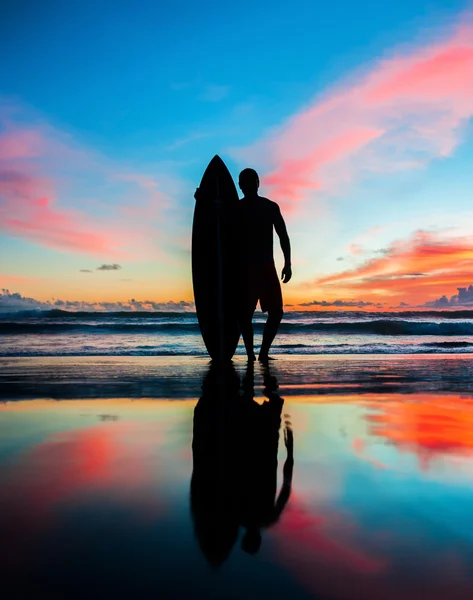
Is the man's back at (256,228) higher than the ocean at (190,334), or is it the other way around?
the man's back at (256,228)

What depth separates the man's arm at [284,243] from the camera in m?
7.32

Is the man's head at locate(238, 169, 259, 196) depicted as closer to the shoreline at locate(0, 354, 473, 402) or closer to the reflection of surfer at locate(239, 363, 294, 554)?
the shoreline at locate(0, 354, 473, 402)

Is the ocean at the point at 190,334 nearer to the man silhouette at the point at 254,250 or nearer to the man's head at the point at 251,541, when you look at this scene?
the man silhouette at the point at 254,250

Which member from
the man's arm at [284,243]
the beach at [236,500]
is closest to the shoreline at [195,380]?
the beach at [236,500]

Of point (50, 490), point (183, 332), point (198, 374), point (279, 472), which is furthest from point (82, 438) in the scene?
point (183, 332)

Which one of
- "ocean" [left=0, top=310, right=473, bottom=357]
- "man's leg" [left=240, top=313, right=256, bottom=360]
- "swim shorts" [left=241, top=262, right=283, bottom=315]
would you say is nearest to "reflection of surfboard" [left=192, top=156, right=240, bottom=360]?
"man's leg" [left=240, top=313, right=256, bottom=360]

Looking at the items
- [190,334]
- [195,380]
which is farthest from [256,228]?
[190,334]

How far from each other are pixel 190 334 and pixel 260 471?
57.9ft

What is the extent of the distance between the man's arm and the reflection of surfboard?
0.65 meters

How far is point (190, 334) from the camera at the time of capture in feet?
63.6

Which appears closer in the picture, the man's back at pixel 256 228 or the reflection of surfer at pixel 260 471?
the reflection of surfer at pixel 260 471

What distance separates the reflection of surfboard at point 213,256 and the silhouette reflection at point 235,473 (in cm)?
344

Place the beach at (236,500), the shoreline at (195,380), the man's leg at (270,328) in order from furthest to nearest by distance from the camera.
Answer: the man's leg at (270,328), the shoreline at (195,380), the beach at (236,500)

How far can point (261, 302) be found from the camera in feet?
24.3
